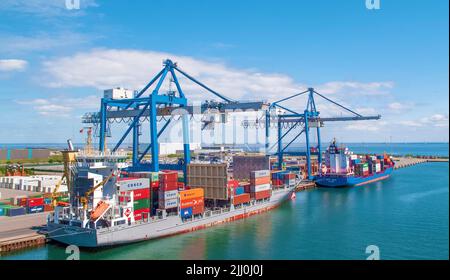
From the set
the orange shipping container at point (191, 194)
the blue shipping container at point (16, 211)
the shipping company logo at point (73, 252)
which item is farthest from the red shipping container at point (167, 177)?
the blue shipping container at point (16, 211)

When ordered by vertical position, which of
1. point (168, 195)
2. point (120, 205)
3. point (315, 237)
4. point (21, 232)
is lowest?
point (315, 237)

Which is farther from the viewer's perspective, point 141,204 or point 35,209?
point 35,209

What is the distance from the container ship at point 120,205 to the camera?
24547mm

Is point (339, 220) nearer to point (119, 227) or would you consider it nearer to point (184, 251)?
point (184, 251)

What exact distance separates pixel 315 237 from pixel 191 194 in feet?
35.9

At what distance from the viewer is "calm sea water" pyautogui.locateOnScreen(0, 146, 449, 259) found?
2275 centimetres

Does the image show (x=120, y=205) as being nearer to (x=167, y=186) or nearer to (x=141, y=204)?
(x=141, y=204)

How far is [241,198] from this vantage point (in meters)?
36.2

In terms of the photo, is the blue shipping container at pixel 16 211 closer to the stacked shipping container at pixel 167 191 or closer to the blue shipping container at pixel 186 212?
the stacked shipping container at pixel 167 191

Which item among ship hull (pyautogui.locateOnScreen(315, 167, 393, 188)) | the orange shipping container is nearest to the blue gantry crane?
the orange shipping container

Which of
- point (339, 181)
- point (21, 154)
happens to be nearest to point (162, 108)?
point (339, 181)

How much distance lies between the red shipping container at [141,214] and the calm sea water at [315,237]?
1.88 metres
